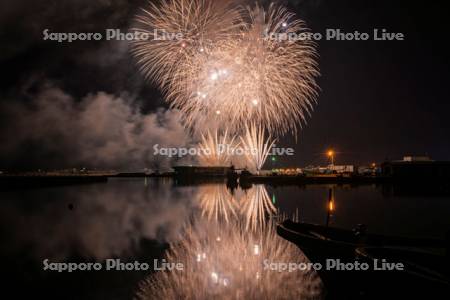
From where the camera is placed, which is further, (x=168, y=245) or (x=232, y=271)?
(x=168, y=245)

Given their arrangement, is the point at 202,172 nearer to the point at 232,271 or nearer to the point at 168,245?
the point at 168,245

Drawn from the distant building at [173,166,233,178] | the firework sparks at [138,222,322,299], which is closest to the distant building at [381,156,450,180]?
the distant building at [173,166,233,178]

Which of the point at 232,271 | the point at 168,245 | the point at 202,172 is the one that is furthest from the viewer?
the point at 202,172

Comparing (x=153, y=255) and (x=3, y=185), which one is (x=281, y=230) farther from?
(x=3, y=185)

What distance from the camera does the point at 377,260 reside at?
8305 mm

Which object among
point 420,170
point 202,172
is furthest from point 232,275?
point 202,172

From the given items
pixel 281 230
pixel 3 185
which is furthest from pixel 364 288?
pixel 3 185

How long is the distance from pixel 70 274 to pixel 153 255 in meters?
2.81

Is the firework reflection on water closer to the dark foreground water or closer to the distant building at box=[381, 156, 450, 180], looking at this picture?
the dark foreground water

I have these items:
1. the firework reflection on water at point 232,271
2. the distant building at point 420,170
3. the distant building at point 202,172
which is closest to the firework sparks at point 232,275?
the firework reflection on water at point 232,271

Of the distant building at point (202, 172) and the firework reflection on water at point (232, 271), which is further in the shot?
the distant building at point (202, 172)

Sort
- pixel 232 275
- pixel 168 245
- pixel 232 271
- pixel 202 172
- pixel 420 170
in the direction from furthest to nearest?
pixel 202 172
pixel 420 170
pixel 168 245
pixel 232 271
pixel 232 275

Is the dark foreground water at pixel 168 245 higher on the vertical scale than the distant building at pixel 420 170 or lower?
lower

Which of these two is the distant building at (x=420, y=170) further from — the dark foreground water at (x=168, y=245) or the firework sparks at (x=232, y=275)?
the firework sparks at (x=232, y=275)
